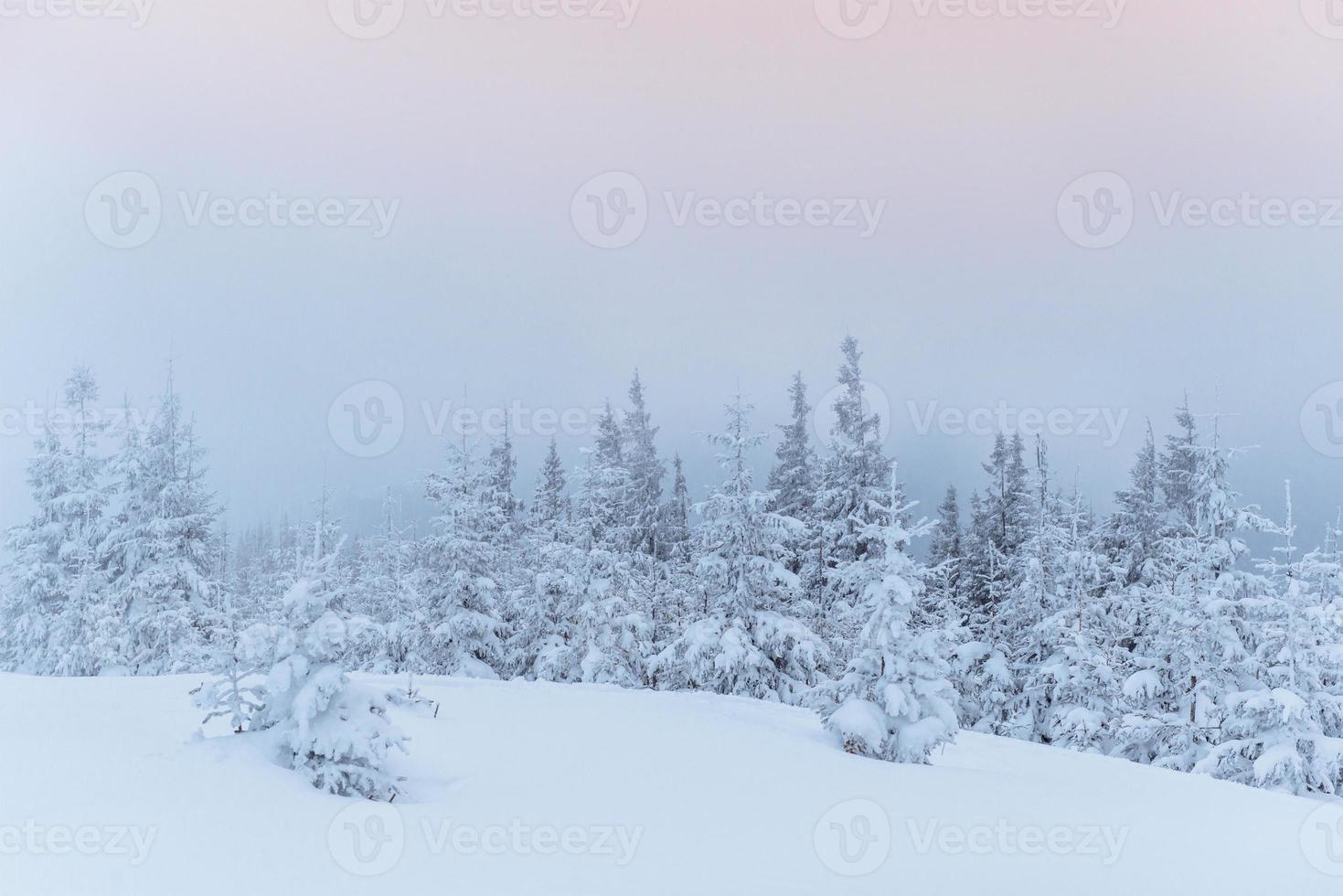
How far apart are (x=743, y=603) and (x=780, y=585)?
140cm

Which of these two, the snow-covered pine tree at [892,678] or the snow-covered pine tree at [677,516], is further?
the snow-covered pine tree at [677,516]

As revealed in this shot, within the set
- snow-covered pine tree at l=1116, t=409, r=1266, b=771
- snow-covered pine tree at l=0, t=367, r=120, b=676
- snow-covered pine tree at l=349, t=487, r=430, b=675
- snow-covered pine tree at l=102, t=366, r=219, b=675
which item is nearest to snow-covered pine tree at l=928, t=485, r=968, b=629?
snow-covered pine tree at l=1116, t=409, r=1266, b=771

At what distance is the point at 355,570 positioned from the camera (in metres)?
49.8

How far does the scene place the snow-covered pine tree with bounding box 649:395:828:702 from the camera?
23.3m

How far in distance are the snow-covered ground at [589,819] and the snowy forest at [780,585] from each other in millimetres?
4185

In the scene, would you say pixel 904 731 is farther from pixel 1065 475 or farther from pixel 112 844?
pixel 1065 475

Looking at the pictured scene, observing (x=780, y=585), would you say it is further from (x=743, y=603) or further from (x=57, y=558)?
(x=57, y=558)

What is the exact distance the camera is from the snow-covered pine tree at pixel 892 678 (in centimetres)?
1273

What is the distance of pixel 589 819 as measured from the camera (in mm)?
8359

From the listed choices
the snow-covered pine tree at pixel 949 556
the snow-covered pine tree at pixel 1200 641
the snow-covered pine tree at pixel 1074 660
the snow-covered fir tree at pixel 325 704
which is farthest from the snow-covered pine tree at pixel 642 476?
the snow-covered fir tree at pixel 325 704

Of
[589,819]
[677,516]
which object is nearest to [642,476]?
[677,516]

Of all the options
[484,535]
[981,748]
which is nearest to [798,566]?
[484,535]

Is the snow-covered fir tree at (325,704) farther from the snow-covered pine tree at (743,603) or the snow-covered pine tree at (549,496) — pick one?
the snow-covered pine tree at (549,496)

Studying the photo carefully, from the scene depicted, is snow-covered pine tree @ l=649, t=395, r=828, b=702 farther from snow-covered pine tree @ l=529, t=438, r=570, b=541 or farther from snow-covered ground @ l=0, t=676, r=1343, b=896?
snow-covered pine tree @ l=529, t=438, r=570, b=541
